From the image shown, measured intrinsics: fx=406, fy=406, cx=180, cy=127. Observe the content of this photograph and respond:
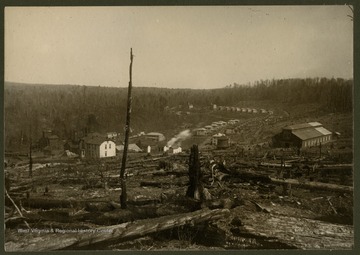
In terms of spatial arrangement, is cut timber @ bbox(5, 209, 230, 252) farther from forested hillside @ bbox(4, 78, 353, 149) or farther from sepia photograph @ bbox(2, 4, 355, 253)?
forested hillside @ bbox(4, 78, 353, 149)

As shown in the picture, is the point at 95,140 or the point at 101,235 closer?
the point at 101,235

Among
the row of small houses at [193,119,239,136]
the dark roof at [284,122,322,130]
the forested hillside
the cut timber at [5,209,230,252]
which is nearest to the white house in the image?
the forested hillside

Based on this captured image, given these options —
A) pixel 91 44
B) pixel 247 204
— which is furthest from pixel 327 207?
pixel 91 44

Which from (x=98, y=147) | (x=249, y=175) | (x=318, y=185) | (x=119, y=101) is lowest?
(x=318, y=185)

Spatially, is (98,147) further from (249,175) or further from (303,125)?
(303,125)

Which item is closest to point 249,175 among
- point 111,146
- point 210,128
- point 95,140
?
point 210,128
